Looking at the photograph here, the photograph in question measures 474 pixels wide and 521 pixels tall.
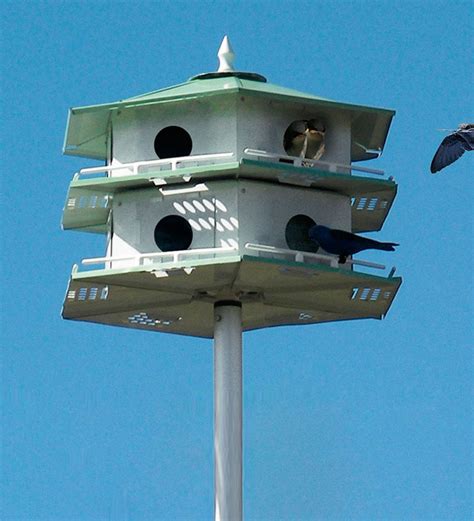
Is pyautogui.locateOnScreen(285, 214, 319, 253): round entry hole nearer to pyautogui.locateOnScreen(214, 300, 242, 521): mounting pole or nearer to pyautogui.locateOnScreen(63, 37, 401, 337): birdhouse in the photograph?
pyautogui.locateOnScreen(63, 37, 401, 337): birdhouse

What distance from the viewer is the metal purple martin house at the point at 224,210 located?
23.7 meters

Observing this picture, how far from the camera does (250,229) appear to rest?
23766 millimetres

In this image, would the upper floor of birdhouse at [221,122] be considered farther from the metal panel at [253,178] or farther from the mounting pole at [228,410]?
the mounting pole at [228,410]

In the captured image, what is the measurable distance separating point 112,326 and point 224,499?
6.30 ft

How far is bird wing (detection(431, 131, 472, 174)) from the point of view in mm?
24656

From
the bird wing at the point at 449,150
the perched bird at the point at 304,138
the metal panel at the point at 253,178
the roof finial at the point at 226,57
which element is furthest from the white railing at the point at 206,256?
the roof finial at the point at 226,57

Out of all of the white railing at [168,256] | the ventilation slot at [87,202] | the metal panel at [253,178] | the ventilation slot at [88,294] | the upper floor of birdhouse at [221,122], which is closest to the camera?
the white railing at [168,256]

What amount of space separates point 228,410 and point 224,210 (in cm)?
169

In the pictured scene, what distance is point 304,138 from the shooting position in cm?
2431

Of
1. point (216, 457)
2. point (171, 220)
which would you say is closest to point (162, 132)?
point (171, 220)

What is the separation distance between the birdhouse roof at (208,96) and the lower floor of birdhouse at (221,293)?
139 centimetres

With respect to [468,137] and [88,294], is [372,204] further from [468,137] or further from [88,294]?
[88,294]

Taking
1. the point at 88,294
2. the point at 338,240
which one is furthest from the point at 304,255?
the point at 88,294

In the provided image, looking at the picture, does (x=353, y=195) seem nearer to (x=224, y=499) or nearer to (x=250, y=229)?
(x=250, y=229)
